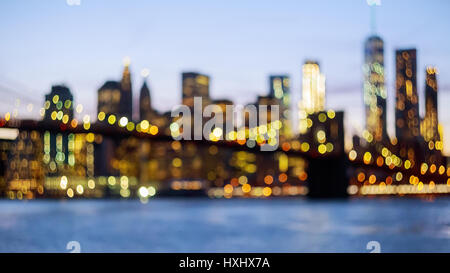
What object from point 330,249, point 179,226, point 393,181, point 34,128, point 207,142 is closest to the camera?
point 330,249

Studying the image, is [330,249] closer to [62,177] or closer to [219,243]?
[219,243]

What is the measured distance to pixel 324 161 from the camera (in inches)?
1743

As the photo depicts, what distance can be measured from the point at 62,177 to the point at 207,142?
123 ft

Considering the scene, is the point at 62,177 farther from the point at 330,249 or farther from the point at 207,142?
the point at 330,249

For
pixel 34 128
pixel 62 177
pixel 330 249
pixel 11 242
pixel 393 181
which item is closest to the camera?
pixel 330 249

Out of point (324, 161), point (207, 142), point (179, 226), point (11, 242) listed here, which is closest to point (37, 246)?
point (11, 242)

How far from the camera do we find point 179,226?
27453mm
